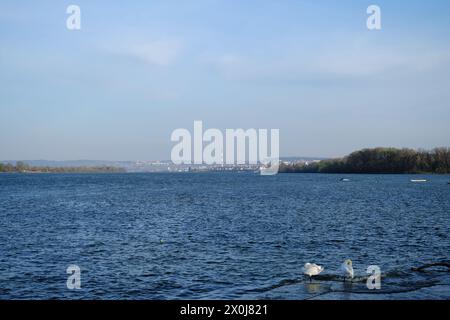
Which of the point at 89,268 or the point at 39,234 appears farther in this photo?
the point at 39,234

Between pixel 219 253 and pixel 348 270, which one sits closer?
pixel 348 270

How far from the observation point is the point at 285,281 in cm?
2138

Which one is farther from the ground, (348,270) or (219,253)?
(348,270)

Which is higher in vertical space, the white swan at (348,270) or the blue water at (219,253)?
the white swan at (348,270)

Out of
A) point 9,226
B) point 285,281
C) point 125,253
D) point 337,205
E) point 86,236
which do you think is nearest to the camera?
point 285,281

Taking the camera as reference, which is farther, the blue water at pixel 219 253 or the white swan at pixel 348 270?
the white swan at pixel 348 270

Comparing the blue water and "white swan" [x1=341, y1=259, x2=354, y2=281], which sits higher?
"white swan" [x1=341, y1=259, x2=354, y2=281]

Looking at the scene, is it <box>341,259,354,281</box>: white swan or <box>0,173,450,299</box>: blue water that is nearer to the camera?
<box>0,173,450,299</box>: blue water

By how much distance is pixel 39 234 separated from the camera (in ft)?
Answer: 120

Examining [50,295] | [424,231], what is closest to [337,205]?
[424,231]
